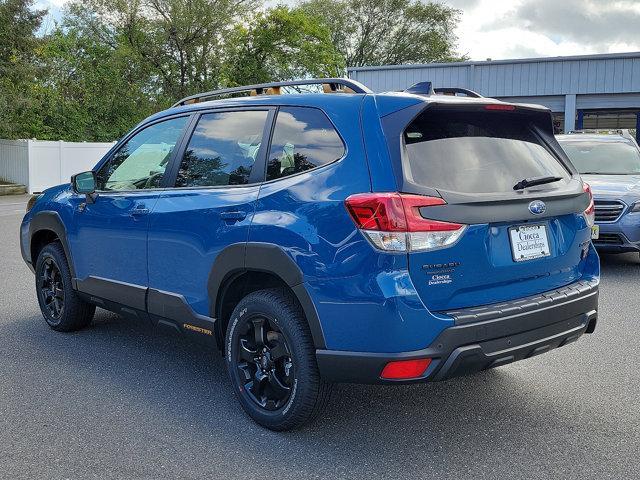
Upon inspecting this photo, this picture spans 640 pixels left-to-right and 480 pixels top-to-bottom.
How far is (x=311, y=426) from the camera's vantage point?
12.0 ft

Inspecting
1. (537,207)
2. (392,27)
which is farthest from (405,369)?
(392,27)

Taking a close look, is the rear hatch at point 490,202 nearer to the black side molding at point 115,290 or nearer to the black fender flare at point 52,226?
the black side molding at point 115,290

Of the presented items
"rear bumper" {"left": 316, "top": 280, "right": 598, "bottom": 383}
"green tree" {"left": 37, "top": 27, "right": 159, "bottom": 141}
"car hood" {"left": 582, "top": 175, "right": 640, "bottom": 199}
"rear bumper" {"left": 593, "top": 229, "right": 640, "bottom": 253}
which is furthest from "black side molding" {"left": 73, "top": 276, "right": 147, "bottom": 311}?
"green tree" {"left": 37, "top": 27, "right": 159, "bottom": 141}

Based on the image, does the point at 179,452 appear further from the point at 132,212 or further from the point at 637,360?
the point at 637,360

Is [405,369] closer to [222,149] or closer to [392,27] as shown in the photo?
[222,149]

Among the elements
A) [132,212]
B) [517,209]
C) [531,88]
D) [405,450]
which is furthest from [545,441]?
[531,88]

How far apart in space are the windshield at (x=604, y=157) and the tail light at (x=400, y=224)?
7.35 meters

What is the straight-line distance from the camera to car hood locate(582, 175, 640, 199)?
27.7 feet

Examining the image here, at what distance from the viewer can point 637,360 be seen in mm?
4852

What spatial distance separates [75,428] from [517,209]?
8.55 feet

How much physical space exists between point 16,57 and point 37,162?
3.79 m

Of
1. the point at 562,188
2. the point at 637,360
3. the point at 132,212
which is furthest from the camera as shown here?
the point at 637,360

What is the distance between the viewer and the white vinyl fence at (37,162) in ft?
80.8

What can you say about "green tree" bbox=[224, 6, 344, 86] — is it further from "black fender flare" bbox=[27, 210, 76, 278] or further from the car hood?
"black fender flare" bbox=[27, 210, 76, 278]
